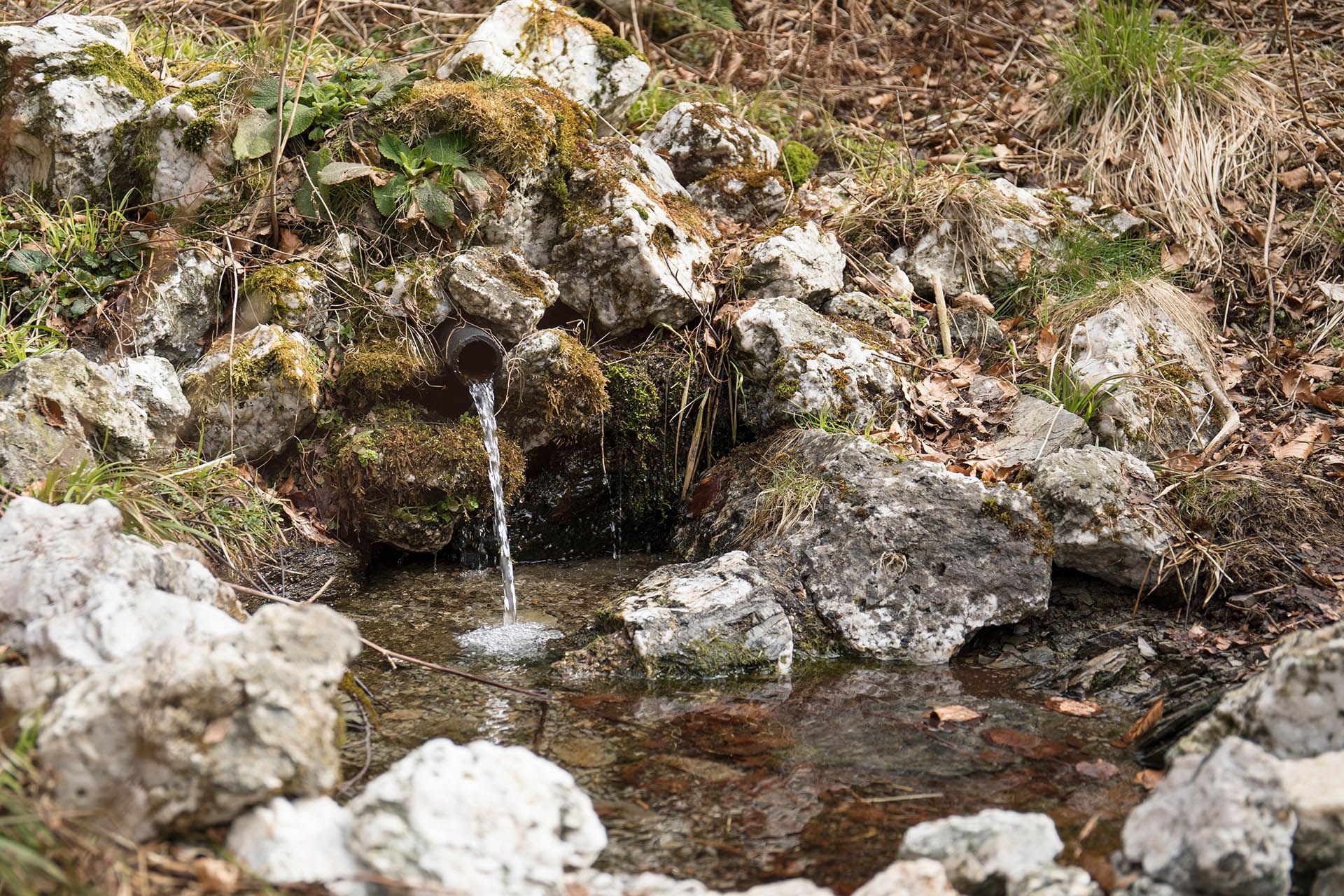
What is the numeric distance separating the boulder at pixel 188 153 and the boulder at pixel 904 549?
2.99 meters

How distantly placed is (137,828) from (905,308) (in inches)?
174

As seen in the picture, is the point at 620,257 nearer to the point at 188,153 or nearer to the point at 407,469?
the point at 407,469

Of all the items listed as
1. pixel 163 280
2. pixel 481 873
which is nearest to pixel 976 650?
pixel 481 873

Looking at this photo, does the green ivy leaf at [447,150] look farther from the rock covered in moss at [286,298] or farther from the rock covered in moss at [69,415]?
the rock covered in moss at [69,415]

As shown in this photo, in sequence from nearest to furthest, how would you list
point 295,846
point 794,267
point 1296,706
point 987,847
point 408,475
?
point 295,846
point 987,847
point 1296,706
point 408,475
point 794,267

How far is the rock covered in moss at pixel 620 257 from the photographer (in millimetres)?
4918

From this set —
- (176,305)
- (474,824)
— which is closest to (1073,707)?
(474,824)

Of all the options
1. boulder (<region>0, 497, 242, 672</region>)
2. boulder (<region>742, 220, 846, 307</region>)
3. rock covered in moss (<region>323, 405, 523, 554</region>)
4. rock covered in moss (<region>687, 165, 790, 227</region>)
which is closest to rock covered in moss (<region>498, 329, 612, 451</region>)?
rock covered in moss (<region>323, 405, 523, 554</region>)

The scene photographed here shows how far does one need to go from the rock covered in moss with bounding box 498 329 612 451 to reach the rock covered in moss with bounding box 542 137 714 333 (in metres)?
0.33

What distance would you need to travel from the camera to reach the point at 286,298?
14.8 ft

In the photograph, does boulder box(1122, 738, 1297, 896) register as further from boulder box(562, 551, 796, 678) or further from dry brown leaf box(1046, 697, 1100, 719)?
boulder box(562, 551, 796, 678)

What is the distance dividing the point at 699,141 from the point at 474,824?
4.57 metres

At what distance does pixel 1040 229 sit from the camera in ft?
19.1

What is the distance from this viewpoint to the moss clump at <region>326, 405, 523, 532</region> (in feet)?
14.6
